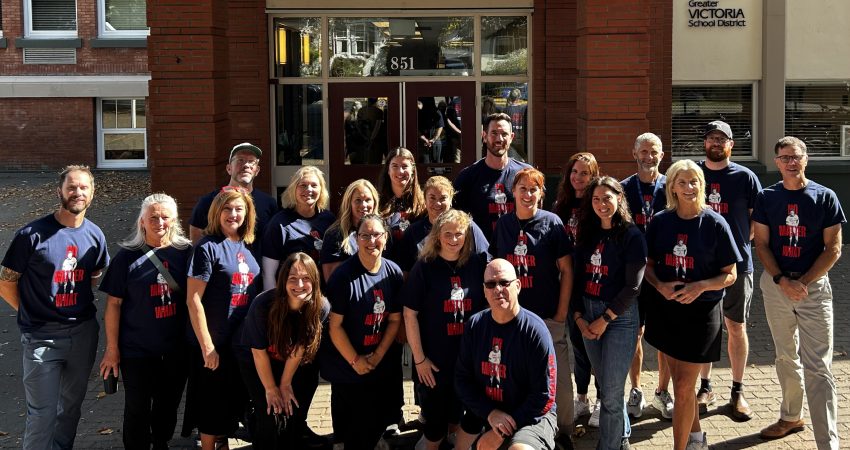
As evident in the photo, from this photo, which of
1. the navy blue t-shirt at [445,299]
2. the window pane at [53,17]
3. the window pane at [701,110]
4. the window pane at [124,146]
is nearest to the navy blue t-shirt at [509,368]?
the navy blue t-shirt at [445,299]

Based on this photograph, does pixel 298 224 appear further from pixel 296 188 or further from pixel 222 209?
pixel 222 209

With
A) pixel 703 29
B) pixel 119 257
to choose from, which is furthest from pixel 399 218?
pixel 703 29

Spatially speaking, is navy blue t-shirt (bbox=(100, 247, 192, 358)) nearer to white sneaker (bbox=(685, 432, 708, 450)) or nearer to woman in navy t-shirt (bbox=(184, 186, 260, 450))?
woman in navy t-shirt (bbox=(184, 186, 260, 450))

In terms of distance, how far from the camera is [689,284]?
6641 millimetres

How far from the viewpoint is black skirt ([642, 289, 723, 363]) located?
6.57 m

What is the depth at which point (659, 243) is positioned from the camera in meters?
6.78

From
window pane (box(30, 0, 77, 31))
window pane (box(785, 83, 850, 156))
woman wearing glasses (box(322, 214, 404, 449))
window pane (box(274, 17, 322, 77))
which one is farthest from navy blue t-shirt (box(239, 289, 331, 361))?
window pane (box(30, 0, 77, 31))

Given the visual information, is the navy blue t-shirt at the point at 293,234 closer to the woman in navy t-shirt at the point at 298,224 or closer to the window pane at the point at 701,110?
the woman in navy t-shirt at the point at 298,224

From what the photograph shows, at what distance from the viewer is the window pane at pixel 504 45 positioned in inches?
555

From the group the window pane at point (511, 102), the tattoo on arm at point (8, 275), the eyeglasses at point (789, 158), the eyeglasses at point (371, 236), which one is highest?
the window pane at point (511, 102)

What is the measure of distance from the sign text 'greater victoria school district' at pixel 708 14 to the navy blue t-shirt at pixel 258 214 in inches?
328

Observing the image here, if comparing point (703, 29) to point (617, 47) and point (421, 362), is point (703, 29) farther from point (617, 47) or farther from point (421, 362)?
point (421, 362)

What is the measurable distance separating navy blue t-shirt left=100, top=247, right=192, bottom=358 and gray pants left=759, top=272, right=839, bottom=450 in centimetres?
413

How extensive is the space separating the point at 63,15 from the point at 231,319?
2302 cm
